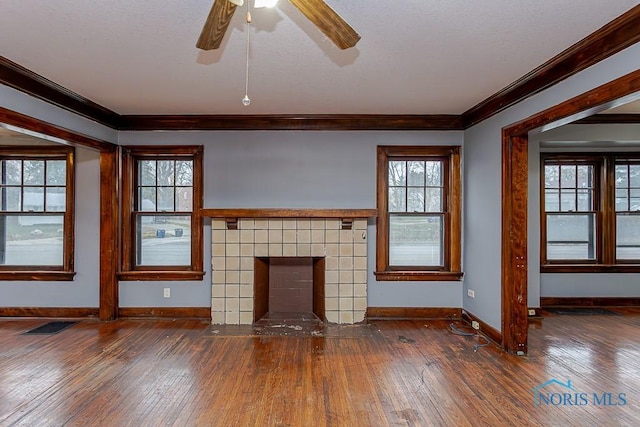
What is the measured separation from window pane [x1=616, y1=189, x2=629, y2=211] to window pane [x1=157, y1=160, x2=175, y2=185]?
629 cm

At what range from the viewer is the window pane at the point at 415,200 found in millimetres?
4699

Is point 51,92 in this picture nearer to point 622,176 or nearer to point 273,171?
point 273,171

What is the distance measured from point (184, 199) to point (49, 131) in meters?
1.56

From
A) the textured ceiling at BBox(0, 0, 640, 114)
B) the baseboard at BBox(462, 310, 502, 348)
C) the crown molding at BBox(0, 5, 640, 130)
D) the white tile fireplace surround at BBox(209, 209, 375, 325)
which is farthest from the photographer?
the white tile fireplace surround at BBox(209, 209, 375, 325)

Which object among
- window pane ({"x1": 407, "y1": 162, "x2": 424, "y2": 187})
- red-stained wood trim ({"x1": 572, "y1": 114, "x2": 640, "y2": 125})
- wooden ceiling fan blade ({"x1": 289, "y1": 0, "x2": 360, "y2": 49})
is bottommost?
window pane ({"x1": 407, "y1": 162, "x2": 424, "y2": 187})

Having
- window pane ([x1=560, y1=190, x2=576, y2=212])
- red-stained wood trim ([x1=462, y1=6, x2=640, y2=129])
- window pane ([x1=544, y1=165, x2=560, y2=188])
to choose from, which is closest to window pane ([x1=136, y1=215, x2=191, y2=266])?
red-stained wood trim ([x1=462, y1=6, x2=640, y2=129])

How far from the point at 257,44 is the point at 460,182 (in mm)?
3092

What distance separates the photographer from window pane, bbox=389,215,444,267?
4.68 meters

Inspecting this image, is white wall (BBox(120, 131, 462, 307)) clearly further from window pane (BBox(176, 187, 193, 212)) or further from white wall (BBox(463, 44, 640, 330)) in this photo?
white wall (BBox(463, 44, 640, 330))

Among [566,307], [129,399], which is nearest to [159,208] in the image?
[129,399]

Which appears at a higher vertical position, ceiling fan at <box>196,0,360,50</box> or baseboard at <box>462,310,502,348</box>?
ceiling fan at <box>196,0,360,50</box>

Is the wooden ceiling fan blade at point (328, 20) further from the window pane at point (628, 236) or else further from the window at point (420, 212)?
the window pane at point (628, 236)

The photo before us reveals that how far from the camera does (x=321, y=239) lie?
14.7 feet

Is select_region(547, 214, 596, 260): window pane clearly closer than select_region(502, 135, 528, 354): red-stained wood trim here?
No
